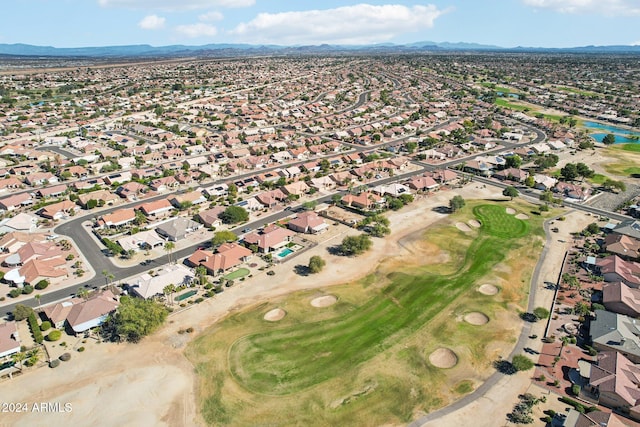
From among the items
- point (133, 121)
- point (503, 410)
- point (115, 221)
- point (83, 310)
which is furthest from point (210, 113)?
point (503, 410)

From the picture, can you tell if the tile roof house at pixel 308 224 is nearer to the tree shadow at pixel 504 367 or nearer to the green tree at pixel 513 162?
the tree shadow at pixel 504 367

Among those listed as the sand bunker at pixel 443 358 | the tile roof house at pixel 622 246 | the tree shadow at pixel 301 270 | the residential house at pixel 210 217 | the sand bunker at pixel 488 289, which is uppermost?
the residential house at pixel 210 217

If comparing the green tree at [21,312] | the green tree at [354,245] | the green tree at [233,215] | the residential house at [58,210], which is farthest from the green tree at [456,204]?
the residential house at [58,210]

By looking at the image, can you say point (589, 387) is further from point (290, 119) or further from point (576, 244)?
point (290, 119)

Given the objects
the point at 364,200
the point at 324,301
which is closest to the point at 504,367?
the point at 324,301

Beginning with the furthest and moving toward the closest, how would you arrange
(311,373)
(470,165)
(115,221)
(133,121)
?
(133,121) → (470,165) → (115,221) → (311,373)
